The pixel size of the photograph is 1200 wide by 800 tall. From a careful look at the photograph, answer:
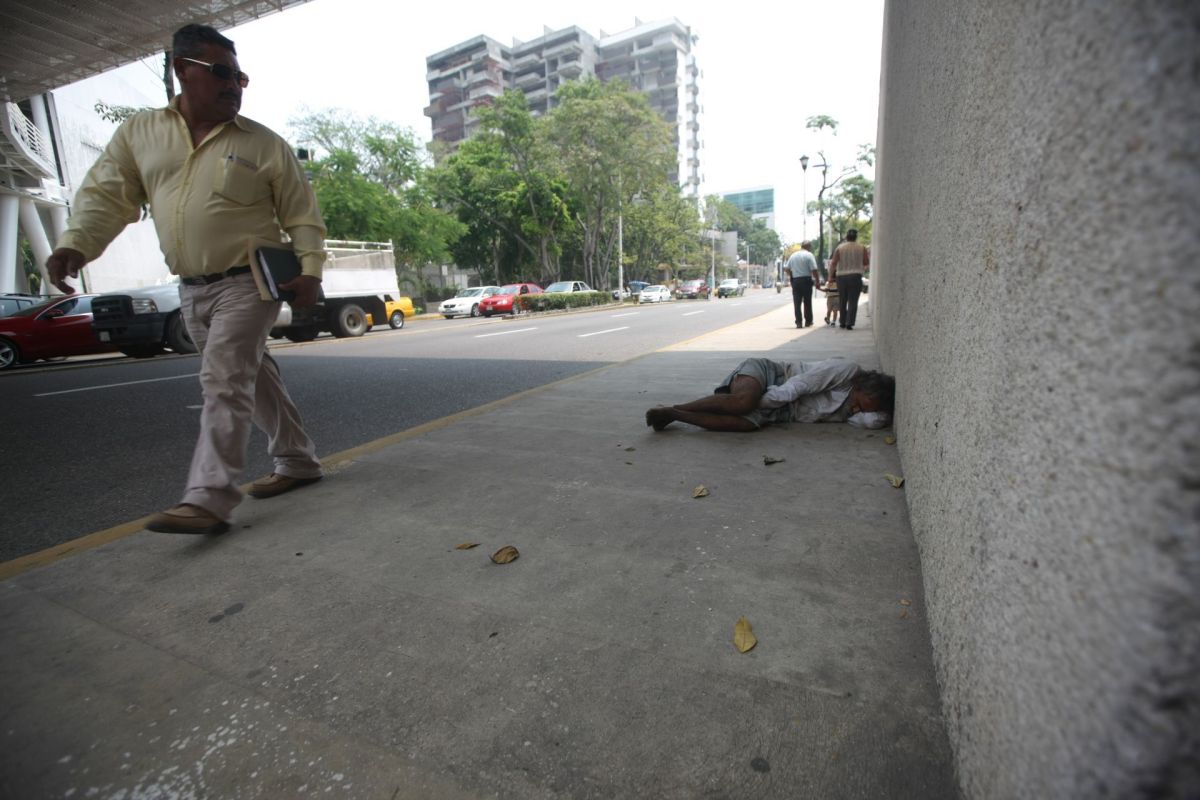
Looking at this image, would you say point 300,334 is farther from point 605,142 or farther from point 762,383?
point 605,142

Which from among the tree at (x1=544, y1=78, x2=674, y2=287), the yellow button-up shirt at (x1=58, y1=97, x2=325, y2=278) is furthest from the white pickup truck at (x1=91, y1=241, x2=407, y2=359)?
the tree at (x1=544, y1=78, x2=674, y2=287)

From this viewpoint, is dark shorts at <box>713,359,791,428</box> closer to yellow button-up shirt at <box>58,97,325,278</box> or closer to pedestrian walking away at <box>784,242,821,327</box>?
yellow button-up shirt at <box>58,97,325,278</box>

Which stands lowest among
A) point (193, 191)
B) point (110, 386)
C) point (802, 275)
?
point (110, 386)

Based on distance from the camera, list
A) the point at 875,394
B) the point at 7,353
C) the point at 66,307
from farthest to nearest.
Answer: the point at 66,307, the point at 7,353, the point at 875,394

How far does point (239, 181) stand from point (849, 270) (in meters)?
9.84

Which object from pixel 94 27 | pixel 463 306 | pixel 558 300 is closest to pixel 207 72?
pixel 94 27

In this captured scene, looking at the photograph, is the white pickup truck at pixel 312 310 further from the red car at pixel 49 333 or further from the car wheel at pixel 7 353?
the car wheel at pixel 7 353

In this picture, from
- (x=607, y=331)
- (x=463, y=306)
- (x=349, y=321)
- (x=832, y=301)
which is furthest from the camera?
(x=463, y=306)

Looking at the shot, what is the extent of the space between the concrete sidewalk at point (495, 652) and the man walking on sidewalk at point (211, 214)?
0.55 metres

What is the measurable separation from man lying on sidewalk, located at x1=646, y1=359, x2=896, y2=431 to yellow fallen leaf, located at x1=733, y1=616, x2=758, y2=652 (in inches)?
88.7

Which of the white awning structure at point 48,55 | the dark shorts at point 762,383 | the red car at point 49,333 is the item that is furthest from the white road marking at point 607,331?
the white awning structure at point 48,55

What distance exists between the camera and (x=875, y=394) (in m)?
4.00

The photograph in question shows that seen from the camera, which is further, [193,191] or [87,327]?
[87,327]

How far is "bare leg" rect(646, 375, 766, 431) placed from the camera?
157 inches
